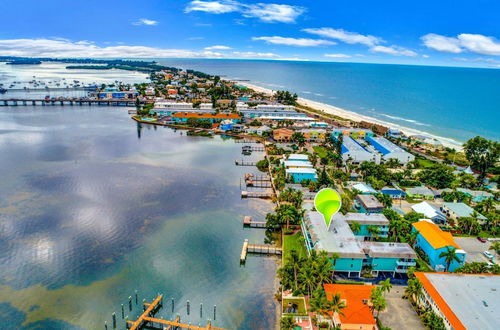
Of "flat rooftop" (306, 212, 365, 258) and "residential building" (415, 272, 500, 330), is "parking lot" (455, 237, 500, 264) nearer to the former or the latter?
"residential building" (415, 272, 500, 330)

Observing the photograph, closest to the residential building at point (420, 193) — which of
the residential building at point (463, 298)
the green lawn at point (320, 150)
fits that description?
the green lawn at point (320, 150)

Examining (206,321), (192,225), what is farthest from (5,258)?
(206,321)

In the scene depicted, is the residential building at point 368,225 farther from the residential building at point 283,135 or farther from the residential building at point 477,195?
the residential building at point 283,135

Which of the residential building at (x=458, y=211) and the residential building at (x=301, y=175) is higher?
the residential building at (x=301, y=175)

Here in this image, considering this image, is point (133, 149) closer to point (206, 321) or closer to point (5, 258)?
point (5, 258)

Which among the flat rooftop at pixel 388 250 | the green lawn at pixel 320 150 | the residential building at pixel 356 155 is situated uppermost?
the residential building at pixel 356 155

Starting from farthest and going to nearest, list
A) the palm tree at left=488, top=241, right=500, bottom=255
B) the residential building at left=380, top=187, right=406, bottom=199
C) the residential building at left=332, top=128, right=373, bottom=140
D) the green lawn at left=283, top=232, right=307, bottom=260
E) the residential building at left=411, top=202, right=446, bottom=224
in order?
the residential building at left=332, top=128, right=373, bottom=140 < the residential building at left=380, top=187, right=406, bottom=199 < the residential building at left=411, top=202, right=446, bottom=224 < the green lawn at left=283, top=232, right=307, bottom=260 < the palm tree at left=488, top=241, right=500, bottom=255

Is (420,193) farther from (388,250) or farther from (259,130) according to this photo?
(259,130)

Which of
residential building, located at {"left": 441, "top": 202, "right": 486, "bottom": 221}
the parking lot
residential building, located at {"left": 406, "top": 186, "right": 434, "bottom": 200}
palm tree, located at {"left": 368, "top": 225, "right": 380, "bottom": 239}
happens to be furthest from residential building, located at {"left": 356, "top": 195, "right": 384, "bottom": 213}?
residential building, located at {"left": 441, "top": 202, "right": 486, "bottom": 221}
